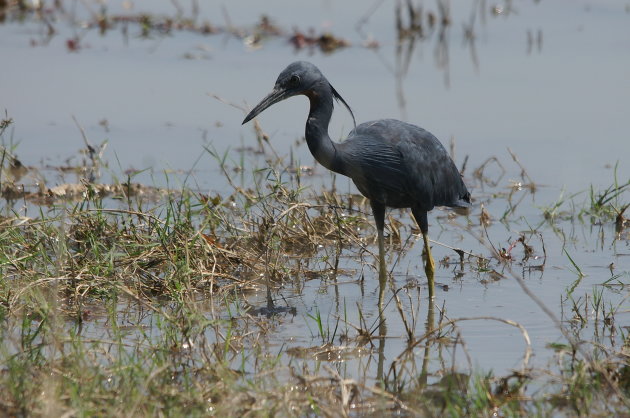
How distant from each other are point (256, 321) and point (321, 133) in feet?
3.72

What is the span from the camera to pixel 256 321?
18.2 feet

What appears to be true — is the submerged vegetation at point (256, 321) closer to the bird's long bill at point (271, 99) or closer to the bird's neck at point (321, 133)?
the bird's neck at point (321, 133)

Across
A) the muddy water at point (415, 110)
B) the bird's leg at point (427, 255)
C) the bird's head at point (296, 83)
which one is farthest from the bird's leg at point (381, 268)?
the bird's head at point (296, 83)

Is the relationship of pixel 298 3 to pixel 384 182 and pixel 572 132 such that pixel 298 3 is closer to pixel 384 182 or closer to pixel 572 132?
pixel 572 132

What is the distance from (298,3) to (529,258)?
799 centimetres

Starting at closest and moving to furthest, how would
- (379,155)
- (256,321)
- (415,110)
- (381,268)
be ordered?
1. (256,321)
2. (379,155)
3. (381,268)
4. (415,110)

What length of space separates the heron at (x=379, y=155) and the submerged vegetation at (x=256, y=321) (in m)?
0.29

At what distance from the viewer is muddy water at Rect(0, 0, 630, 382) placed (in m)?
6.56

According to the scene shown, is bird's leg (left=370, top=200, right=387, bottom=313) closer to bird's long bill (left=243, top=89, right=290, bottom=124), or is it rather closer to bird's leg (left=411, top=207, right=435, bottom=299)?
bird's leg (left=411, top=207, right=435, bottom=299)

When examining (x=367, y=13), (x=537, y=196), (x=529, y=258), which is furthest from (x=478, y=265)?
(x=367, y=13)

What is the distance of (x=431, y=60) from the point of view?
38.8 ft

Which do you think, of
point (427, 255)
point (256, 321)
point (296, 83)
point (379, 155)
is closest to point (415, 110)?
point (427, 255)

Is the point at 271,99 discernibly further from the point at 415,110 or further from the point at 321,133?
the point at 415,110

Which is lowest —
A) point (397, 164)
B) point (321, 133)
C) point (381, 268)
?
point (381, 268)
